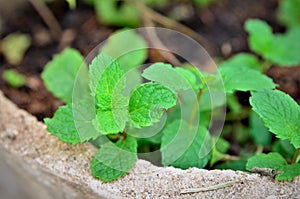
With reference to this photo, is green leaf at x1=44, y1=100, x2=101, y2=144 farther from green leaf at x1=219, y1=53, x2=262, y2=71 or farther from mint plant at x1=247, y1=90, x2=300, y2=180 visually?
green leaf at x1=219, y1=53, x2=262, y2=71

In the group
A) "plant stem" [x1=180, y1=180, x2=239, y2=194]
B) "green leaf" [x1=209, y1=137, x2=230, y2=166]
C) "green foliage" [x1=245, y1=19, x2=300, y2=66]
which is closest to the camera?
"plant stem" [x1=180, y1=180, x2=239, y2=194]

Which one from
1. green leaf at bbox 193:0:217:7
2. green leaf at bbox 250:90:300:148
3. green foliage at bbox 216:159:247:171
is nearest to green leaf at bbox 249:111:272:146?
green foliage at bbox 216:159:247:171

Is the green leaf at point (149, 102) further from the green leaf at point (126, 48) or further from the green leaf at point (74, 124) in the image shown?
the green leaf at point (126, 48)

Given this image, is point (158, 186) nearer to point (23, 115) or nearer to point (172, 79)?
point (172, 79)

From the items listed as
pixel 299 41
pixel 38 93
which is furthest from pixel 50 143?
pixel 299 41

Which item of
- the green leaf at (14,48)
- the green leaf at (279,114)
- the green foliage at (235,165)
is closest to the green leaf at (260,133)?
the green foliage at (235,165)

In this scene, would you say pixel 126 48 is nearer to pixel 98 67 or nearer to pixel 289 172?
pixel 98 67

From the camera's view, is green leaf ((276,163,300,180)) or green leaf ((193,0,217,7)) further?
green leaf ((193,0,217,7))

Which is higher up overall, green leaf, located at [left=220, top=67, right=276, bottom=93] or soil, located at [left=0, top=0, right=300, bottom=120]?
soil, located at [left=0, top=0, right=300, bottom=120]
